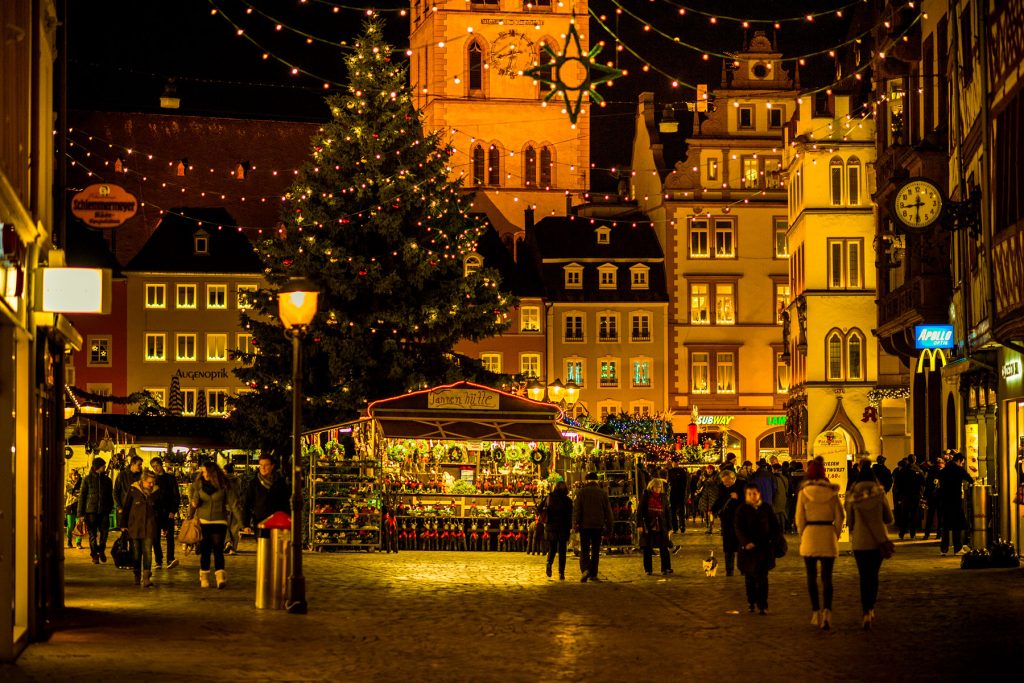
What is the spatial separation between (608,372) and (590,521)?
53729 mm

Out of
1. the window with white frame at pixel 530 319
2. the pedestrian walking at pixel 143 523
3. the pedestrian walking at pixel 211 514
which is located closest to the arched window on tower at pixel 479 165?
the window with white frame at pixel 530 319

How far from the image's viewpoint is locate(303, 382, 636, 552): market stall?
33763mm

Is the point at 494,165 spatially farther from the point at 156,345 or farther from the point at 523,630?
the point at 523,630

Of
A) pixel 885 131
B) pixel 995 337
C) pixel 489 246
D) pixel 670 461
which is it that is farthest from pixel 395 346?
pixel 489 246

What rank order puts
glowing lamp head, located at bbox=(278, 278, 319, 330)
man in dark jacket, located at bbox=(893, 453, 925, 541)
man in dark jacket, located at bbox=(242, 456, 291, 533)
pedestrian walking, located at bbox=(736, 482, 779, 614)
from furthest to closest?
1. man in dark jacket, located at bbox=(893, 453, 925, 541)
2. man in dark jacket, located at bbox=(242, 456, 291, 533)
3. glowing lamp head, located at bbox=(278, 278, 319, 330)
4. pedestrian walking, located at bbox=(736, 482, 779, 614)

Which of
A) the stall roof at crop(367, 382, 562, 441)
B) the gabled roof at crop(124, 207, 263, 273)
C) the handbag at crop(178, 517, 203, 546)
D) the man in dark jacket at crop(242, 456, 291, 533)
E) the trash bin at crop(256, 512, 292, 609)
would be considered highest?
the gabled roof at crop(124, 207, 263, 273)

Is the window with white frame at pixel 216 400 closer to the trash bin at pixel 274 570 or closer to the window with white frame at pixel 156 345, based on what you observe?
the window with white frame at pixel 156 345

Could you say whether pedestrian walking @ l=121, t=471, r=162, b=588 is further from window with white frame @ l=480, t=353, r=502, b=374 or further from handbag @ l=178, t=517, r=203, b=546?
window with white frame @ l=480, t=353, r=502, b=374

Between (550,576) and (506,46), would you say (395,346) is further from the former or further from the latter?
(506,46)

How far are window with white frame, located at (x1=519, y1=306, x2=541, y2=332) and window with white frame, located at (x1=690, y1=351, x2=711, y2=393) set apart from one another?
6.87 meters

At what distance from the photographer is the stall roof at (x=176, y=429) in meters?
51.4

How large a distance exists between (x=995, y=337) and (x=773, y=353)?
182ft

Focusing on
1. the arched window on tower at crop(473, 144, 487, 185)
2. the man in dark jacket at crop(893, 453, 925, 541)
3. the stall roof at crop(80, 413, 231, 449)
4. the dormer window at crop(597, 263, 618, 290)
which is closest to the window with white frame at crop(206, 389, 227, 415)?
the dormer window at crop(597, 263, 618, 290)

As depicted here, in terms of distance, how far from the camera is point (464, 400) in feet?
115
